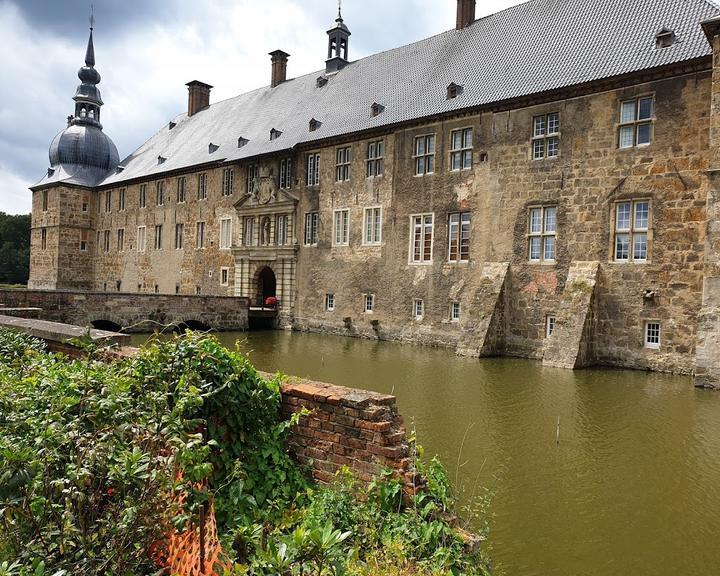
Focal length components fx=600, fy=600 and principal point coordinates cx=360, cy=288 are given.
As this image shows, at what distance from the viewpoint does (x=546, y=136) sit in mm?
20109

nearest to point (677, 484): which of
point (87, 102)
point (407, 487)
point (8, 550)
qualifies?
point (407, 487)

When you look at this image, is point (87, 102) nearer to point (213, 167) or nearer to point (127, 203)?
point (127, 203)

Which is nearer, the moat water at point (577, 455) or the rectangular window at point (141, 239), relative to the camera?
the moat water at point (577, 455)

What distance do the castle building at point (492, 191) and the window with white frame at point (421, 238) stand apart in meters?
0.08

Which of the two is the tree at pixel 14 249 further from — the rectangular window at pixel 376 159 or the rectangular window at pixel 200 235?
the rectangular window at pixel 376 159

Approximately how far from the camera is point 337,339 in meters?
24.9

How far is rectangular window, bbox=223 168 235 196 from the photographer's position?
33.0m

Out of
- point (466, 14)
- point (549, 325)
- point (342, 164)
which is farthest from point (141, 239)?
point (549, 325)

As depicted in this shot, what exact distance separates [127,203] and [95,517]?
4117 cm

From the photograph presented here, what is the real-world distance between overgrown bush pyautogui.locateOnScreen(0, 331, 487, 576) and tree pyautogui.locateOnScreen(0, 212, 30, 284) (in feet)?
224

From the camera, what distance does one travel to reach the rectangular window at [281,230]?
29962 millimetres

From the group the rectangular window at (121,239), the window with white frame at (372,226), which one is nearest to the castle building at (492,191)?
the window with white frame at (372,226)

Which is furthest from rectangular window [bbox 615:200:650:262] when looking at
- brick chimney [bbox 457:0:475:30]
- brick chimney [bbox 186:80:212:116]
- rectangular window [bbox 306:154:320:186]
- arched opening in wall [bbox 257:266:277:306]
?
brick chimney [bbox 186:80:212:116]

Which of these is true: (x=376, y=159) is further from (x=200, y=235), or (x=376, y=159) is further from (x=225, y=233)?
(x=200, y=235)
